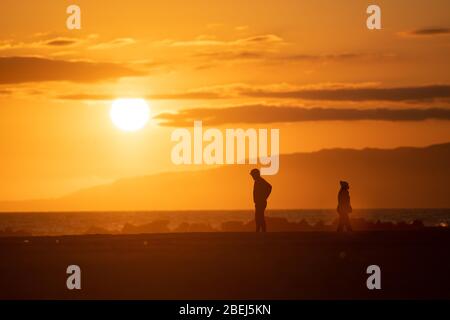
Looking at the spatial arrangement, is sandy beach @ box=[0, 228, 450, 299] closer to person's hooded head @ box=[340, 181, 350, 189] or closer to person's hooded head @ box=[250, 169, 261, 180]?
person's hooded head @ box=[250, 169, 261, 180]

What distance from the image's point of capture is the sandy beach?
23.4m

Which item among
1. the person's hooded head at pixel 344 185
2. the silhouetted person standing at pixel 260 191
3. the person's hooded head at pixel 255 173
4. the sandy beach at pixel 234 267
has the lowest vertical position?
the sandy beach at pixel 234 267

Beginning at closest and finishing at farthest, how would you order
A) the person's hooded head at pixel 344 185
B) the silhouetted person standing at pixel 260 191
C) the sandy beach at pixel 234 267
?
the sandy beach at pixel 234 267, the silhouetted person standing at pixel 260 191, the person's hooded head at pixel 344 185

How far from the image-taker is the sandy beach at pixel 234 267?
23375mm

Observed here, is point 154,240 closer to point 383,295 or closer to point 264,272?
point 264,272

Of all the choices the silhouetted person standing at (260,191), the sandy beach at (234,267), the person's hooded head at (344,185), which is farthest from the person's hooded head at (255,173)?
the person's hooded head at (344,185)

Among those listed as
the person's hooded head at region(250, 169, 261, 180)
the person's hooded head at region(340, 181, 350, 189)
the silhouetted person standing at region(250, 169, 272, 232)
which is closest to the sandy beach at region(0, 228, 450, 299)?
the silhouetted person standing at region(250, 169, 272, 232)

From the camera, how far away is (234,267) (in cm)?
2569

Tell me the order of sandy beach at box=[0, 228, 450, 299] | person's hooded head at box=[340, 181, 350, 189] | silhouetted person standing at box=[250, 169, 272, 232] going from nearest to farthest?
sandy beach at box=[0, 228, 450, 299], silhouetted person standing at box=[250, 169, 272, 232], person's hooded head at box=[340, 181, 350, 189]

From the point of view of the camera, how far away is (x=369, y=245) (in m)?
29.7

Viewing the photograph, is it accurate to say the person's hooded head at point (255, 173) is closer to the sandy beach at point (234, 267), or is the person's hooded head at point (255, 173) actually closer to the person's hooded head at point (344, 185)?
the sandy beach at point (234, 267)

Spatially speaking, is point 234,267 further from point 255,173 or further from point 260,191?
point 255,173

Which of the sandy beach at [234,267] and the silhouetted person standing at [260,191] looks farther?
the silhouetted person standing at [260,191]

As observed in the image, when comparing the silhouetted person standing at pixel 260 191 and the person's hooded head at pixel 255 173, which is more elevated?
the person's hooded head at pixel 255 173
